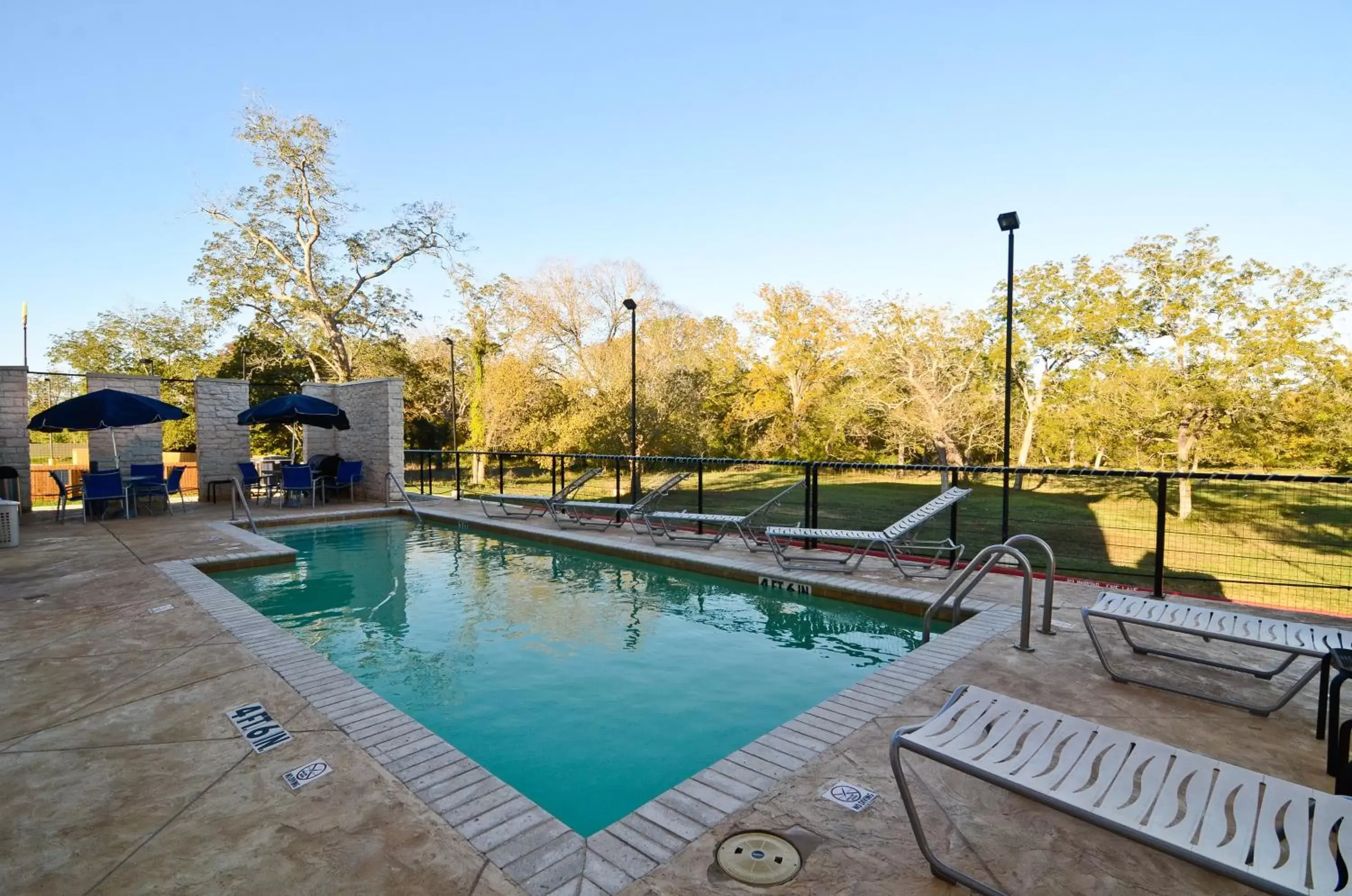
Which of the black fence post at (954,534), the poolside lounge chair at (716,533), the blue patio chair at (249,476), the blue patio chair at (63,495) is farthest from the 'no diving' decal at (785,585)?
the blue patio chair at (63,495)

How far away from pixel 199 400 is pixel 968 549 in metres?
13.4

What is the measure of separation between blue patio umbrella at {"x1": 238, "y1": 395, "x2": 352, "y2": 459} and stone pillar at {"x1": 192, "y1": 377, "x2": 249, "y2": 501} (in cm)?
154

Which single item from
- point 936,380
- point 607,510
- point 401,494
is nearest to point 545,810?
point 607,510

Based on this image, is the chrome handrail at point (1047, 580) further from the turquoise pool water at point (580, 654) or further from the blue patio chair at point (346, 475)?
the blue patio chair at point (346, 475)

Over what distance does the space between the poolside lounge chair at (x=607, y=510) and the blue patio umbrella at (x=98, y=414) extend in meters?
5.83

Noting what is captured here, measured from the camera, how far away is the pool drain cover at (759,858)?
74.2 inches

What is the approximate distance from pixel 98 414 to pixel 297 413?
240cm

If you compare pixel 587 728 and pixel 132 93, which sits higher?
pixel 132 93

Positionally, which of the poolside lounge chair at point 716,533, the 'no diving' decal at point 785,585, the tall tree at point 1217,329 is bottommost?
the 'no diving' decal at point 785,585

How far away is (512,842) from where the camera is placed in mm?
2096

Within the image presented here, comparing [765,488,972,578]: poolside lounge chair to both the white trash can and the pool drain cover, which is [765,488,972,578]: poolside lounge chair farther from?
the white trash can

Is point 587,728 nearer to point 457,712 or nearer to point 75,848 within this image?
point 457,712

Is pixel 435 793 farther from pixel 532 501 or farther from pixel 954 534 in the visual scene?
pixel 532 501

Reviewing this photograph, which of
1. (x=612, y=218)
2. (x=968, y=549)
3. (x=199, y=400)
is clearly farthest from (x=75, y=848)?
(x=612, y=218)
